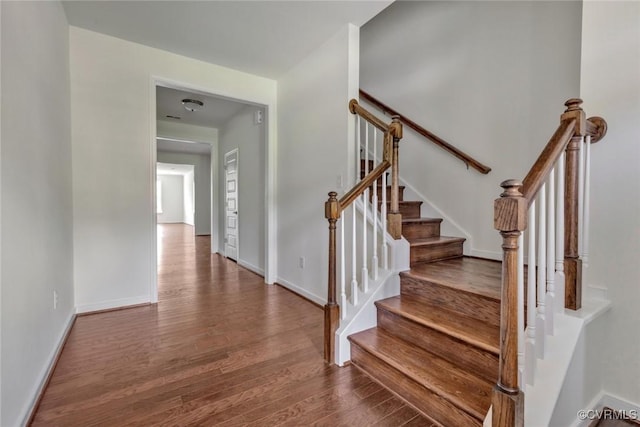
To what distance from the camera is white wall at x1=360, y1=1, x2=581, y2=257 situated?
2410 millimetres

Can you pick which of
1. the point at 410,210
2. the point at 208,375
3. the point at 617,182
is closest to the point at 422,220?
the point at 410,210

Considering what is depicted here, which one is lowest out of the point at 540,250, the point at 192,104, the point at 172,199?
the point at 540,250

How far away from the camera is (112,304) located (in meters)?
3.02

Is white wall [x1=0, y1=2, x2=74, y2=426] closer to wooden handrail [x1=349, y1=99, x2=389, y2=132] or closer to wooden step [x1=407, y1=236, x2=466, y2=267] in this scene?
wooden handrail [x1=349, y1=99, x2=389, y2=132]

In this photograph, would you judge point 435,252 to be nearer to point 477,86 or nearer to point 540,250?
point 540,250

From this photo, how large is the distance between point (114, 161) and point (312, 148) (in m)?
1.99

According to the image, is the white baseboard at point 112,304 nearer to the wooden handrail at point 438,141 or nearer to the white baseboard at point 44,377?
the white baseboard at point 44,377

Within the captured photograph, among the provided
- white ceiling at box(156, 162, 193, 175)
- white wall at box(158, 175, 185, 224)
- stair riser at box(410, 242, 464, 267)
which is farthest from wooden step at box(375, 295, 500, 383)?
white wall at box(158, 175, 185, 224)

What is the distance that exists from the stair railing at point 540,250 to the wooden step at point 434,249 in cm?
108

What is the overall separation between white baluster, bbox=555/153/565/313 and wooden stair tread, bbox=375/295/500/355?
1.16 feet

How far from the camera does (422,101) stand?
3445 millimetres

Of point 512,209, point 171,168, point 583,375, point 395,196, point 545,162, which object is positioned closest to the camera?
point 512,209

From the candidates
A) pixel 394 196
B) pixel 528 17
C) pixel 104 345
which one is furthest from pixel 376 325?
pixel 528 17

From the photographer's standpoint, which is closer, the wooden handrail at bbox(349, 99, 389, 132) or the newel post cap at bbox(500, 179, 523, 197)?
the newel post cap at bbox(500, 179, 523, 197)
